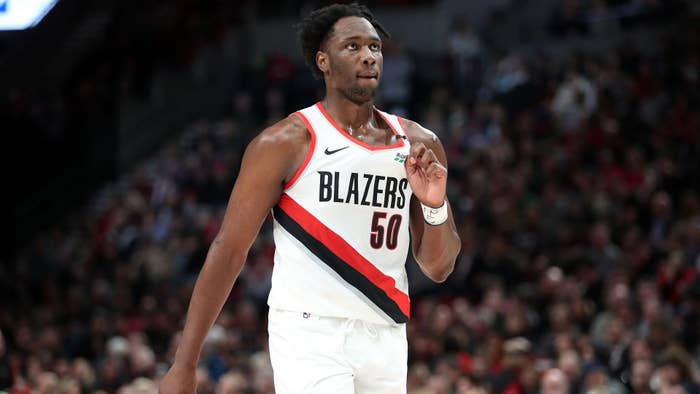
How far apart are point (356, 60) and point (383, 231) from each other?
714 mm

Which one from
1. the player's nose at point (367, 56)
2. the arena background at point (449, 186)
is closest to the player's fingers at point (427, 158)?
the player's nose at point (367, 56)

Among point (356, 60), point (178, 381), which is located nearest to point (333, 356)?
point (178, 381)

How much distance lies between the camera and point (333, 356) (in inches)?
178

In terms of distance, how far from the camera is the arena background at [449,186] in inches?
463

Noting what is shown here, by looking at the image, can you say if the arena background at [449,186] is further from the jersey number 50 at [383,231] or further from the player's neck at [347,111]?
the player's neck at [347,111]

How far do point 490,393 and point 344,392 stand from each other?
6377 mm

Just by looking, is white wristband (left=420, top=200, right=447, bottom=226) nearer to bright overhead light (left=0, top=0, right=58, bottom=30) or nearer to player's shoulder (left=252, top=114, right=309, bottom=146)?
player's shoulder (left=252, top=114, right=309, bottom=146)

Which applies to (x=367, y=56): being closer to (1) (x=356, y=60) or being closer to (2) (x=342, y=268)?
(1) (x=356, y=60)

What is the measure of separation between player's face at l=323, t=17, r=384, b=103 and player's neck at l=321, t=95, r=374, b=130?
0.04 m

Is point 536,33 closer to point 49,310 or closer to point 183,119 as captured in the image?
point 183,119

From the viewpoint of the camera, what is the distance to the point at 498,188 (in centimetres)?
1501

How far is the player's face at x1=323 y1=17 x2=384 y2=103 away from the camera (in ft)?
15.6

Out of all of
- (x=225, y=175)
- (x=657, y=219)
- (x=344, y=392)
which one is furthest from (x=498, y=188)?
(x=344, y=392)

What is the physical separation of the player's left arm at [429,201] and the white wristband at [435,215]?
19 millimetres
